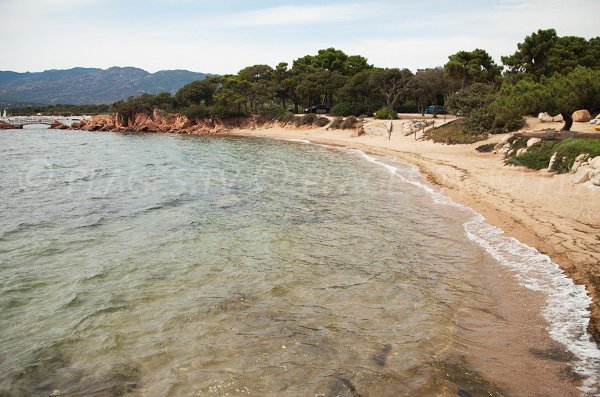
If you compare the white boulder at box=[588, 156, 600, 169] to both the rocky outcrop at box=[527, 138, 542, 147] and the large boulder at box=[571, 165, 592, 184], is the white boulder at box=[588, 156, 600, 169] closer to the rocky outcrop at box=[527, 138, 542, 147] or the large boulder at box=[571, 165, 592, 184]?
the large boulder at box=[571, 165, 592, 184]

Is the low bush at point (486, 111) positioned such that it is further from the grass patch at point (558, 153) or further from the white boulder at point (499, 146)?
the grass patch at point (558, 153)

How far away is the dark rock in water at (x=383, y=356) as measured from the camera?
20.6 feet

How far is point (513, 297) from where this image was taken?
8570mm

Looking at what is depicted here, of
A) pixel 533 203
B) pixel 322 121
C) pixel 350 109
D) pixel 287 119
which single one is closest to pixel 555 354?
pixel 533 203

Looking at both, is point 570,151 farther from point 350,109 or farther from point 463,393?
point 350,109

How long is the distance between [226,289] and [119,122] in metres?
85.7

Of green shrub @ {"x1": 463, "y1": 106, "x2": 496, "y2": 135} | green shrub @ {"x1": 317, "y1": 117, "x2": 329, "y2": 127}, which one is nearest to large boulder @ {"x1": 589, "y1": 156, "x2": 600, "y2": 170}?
green shrub @ {"x1": 463, "y1": 106, "x2": 496, "y2": 135}

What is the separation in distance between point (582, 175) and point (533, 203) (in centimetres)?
317

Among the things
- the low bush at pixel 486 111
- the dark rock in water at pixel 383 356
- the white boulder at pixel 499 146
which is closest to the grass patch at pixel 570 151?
the white boulder at pixel 499 146

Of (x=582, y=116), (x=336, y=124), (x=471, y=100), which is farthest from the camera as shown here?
(x=336, y=124)

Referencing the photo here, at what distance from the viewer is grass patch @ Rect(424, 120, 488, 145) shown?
3606 cm

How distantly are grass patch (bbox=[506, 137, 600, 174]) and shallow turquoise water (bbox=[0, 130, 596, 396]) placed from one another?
302 inches

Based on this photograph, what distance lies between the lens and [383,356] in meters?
6.46

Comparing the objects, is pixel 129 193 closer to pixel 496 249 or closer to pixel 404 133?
pixel 496 249
